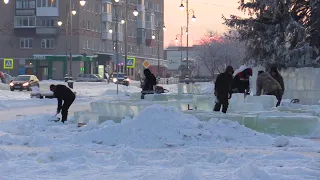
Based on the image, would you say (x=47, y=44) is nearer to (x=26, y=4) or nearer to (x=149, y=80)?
(x=26, y=4)

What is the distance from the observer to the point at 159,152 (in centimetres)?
1178

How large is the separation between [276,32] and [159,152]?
22569mm

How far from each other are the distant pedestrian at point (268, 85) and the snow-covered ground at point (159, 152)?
263 inches

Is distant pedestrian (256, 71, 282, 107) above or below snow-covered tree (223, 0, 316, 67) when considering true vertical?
below

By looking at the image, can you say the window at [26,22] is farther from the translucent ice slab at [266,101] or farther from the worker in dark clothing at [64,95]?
the translucent ice slab at [266,101]

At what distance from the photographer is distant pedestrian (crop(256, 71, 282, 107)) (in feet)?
69.5

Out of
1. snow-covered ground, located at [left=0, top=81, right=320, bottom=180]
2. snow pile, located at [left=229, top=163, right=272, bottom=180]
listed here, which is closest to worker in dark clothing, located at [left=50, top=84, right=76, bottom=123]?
snow-covered ground, located at [left=0, top=81, right=320, bottom=180]

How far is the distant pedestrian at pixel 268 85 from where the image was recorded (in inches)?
834

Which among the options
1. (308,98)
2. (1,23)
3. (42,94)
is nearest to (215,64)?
(1,23)

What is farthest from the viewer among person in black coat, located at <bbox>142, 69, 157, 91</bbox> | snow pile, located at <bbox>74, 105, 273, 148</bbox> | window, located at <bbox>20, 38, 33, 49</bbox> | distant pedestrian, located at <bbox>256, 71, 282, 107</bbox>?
window, located at <bbox>20, 38, 33, 49</bbox>

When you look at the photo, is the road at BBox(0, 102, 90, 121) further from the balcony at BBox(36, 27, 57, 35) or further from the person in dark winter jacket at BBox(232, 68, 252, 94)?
the balcony at BBox(36, 27, 57, 35)

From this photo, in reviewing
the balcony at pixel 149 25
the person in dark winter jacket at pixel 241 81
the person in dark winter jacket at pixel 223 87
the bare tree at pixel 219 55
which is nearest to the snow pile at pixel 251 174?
the person in dark winter jacket at pixel 223 87

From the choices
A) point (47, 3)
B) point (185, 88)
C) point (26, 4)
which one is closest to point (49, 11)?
point (47, 3)

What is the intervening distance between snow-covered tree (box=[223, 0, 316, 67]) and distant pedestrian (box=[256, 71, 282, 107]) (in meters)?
10.2
